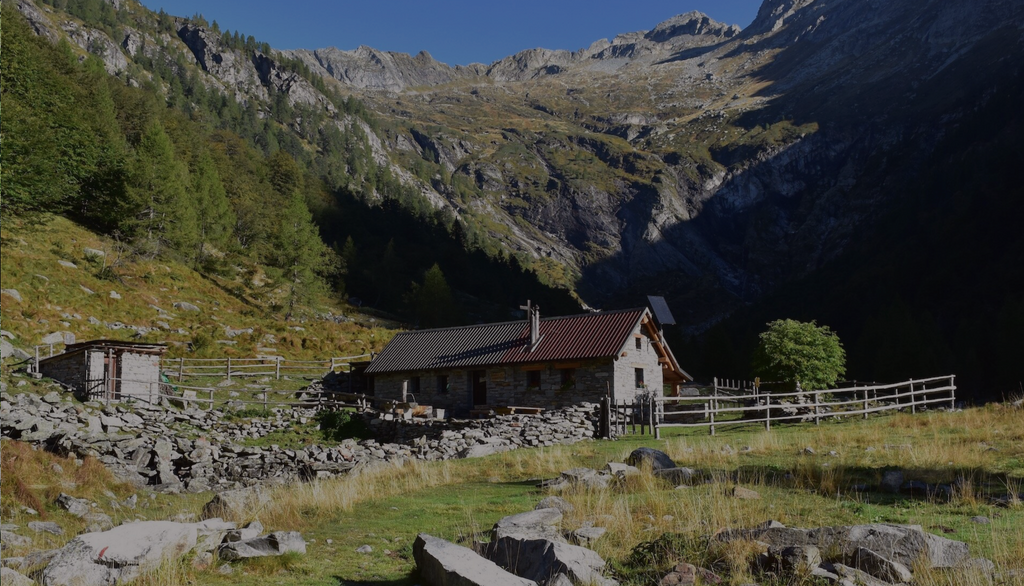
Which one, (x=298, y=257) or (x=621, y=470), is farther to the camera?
(x=298, y=257)

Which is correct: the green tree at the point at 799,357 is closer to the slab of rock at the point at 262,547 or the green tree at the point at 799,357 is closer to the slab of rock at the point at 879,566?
the slab of rock at the point at 879,566

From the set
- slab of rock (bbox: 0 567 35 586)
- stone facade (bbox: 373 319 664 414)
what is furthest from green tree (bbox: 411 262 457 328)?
slab of rock (bbox: 0 567 35 586)

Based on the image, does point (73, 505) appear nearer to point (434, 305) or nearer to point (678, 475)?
point (678, 475)

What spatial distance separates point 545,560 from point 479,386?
32218 mm

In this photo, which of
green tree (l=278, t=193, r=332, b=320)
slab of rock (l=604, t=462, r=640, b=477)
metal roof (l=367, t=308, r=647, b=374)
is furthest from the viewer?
green tree (l=278, t=193, r=332, b=320)

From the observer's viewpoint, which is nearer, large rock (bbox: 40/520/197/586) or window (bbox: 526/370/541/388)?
large rock (bbox: 40/520/197/586)

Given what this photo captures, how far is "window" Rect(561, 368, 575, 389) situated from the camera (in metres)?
36.8

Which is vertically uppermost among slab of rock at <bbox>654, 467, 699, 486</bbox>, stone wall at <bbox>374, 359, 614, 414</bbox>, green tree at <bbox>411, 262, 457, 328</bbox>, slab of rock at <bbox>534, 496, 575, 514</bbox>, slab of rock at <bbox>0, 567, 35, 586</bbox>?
green tree at <bbox>411, 262, 457, 328</bbox>

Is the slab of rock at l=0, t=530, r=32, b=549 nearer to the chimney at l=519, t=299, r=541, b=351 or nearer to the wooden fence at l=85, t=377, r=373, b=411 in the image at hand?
the wooden fence at l=85, t=377, r=373, b=411

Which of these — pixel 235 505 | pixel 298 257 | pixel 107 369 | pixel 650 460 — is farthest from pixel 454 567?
pixel 298 257

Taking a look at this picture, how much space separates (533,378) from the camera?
38312mm

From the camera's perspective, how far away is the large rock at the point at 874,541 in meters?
7.75

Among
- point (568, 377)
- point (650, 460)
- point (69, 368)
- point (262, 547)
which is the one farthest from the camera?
point (568, 377)

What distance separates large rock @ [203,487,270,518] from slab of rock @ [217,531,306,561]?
9.09ft
